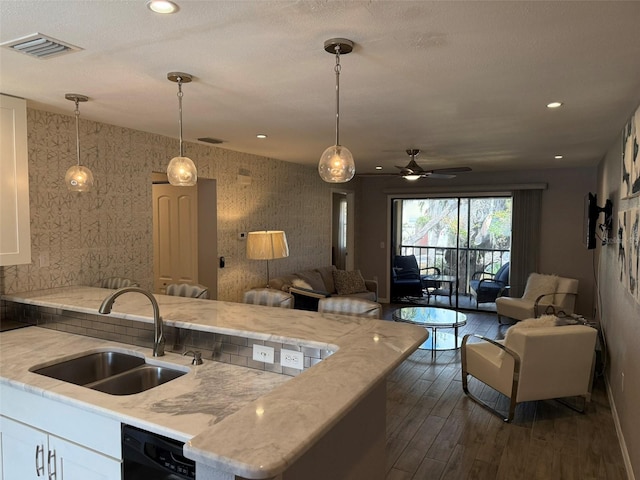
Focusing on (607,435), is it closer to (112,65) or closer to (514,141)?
(514,141)

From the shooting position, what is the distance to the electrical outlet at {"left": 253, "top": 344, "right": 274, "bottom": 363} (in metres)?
2.01

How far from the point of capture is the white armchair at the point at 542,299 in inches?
244

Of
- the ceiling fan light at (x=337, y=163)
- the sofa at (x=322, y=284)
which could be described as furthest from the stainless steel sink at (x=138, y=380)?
the sofa at (x=322, y=284)

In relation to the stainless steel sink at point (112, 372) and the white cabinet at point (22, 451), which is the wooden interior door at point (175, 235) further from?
the white cabinet at point (22, 451)

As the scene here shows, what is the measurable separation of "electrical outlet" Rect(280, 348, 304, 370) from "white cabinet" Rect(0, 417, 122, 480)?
Result: 757 mm

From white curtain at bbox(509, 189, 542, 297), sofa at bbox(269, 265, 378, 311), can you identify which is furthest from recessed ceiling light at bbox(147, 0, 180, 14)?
white curtain at bbox(509, 189, 542, 297)

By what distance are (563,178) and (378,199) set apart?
3.23 metres

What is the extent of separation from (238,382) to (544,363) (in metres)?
2.75

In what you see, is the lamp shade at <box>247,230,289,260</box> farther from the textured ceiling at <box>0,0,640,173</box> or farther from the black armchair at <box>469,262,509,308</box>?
the black armchair at <box>469,262,509,308</box>

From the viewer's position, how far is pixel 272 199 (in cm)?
594

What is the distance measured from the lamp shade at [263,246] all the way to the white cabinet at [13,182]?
7.97 ft

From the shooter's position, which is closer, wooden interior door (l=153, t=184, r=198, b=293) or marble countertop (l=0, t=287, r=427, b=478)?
marble countertop (l=0, t=287, r=427, b=478)

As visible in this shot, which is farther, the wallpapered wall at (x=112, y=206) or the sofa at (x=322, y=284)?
the sofa at (x=322, y=284)

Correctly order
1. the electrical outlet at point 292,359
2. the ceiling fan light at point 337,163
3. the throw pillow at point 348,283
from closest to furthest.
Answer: the electrical outlet at point 292,359
the ceiling fan light at point 337,163
the throw pillow at point 348,283
